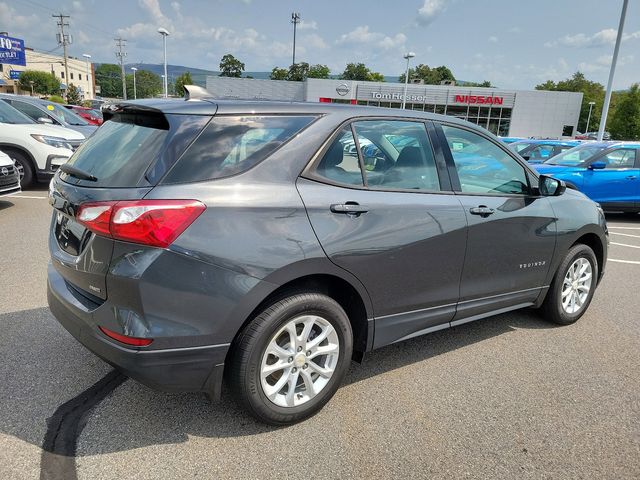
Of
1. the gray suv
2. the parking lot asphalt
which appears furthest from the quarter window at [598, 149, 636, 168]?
the gray suv

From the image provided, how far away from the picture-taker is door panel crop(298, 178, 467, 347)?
2658 millimetres

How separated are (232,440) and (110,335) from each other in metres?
0.84

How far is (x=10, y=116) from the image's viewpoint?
972cm

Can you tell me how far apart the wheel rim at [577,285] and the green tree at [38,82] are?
4072 inches

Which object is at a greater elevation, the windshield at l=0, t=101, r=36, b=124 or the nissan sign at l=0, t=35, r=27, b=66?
the nissan sign at l=0, t=35, r=27, b=66

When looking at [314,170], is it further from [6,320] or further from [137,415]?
[6,320]

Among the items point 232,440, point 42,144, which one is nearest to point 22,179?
point 42,144

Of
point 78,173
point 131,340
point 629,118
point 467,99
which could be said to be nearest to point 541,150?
point 78,173

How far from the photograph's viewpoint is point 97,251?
2.34 metres

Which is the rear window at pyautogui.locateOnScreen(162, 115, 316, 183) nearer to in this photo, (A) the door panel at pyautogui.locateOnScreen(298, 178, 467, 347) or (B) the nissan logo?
(A) the door panel at pyautogui.locateOnScreen(298, 178, 467, 347)

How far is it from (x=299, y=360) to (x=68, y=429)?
4.14ft

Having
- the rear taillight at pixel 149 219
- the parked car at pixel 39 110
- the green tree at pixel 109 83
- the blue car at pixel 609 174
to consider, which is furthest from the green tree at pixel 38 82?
the rear taillight at pixel 149 219

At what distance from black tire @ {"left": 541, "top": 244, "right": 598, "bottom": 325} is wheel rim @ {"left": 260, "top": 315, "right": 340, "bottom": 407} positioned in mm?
2324

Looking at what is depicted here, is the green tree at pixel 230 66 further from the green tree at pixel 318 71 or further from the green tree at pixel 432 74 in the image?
the green tree at pixel 432 74
